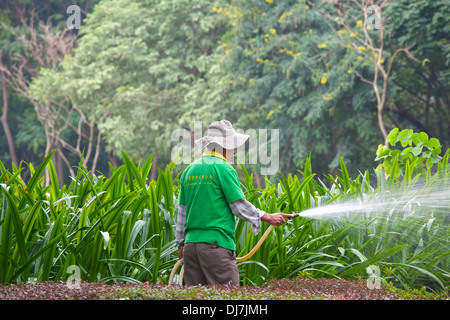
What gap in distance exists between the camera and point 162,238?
3.81 meters

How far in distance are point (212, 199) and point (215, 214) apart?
8 centimetres

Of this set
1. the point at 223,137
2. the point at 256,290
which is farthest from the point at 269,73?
the point at 256,290

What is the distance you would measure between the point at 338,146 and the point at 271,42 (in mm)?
3969


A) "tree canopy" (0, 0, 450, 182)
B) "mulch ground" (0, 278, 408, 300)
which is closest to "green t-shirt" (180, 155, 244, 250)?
"mulch ground" (0, 278, 408, 300)

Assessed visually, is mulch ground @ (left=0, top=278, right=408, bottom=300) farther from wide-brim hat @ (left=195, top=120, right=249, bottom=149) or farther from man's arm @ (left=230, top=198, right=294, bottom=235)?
wide-brim hat @ (left=195, top=120, right=249, bottom=149)

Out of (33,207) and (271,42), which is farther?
(271,42)

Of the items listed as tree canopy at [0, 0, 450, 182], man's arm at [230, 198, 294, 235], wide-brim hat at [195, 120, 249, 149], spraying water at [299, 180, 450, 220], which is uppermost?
tree canopy at [0, 0, 450, 182]

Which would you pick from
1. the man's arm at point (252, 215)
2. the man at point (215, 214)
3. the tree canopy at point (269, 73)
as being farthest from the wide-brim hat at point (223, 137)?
the tree canopy at point (269, 73)

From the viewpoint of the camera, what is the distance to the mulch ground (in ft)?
8.25

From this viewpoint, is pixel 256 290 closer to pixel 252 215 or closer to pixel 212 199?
pixel 252 215

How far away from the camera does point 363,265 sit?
12.0ft

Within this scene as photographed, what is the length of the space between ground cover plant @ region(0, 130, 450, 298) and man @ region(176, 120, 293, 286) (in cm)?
46
